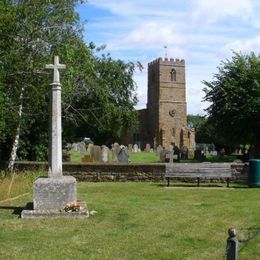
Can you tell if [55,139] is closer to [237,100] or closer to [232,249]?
[232,249]

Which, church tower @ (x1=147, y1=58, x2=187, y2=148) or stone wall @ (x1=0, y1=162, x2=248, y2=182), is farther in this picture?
church tower @ (x1=147, y1=58, x2=187, y2=148)

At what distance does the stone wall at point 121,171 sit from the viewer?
20.2 meters

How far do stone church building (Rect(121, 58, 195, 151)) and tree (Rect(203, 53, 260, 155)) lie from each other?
46.8 m

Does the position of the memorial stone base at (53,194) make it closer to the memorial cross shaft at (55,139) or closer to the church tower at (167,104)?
the memorial cross shaft at (55,139)

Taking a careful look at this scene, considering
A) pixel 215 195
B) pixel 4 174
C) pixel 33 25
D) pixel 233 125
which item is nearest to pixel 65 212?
pixel 215 195

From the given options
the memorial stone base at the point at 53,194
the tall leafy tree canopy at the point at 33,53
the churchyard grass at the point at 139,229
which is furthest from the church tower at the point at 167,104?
the memorial stone base at the point at 53,194

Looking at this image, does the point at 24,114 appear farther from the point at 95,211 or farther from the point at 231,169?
the point at 95,211

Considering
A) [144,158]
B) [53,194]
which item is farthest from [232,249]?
[144,158]

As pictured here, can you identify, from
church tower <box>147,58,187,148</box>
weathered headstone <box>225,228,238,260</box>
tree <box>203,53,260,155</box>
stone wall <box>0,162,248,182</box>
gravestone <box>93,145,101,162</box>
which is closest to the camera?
weathered headstone <box>225,228,238,260</box>

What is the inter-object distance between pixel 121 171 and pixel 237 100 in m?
14.1

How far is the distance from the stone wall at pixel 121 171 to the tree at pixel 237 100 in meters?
A: 11.6

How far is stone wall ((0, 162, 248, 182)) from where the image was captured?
20156 millimetres

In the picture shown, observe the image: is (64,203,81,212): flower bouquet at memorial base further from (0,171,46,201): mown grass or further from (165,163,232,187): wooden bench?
(165,163,232,187): wooden bench

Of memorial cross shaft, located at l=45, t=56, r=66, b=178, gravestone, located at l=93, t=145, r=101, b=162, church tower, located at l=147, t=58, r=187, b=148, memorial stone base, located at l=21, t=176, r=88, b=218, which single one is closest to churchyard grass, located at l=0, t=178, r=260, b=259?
memorial stone base, located at l=21, t=176, r=88, b=218
